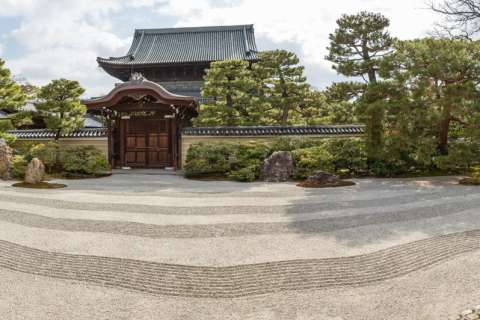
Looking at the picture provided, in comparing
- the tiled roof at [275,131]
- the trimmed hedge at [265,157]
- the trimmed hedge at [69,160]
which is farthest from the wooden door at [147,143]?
the trimmed hedge at [265,157]

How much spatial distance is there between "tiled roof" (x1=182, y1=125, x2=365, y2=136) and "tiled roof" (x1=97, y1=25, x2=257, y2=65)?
773 centimetres

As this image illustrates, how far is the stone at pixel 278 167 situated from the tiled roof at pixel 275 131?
336 cm

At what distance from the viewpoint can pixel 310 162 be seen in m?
11.4

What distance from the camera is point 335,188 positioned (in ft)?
30.5

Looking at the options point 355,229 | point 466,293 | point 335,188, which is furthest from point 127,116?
point 466,293

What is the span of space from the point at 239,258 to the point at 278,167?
7.20m

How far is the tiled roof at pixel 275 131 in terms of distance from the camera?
14.8 meters

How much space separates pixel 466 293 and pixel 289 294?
187cm

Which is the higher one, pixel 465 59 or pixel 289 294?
pixel 465 59

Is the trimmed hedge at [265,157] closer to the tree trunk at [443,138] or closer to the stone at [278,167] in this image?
the stone at [278,167]

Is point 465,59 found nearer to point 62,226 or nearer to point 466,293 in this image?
point 466,293

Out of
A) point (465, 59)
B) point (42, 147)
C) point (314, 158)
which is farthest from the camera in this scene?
point (42, 147)

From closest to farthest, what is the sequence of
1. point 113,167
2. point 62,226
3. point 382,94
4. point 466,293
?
point 466,293 → point 62,226 → point 382,94 → point 113,167

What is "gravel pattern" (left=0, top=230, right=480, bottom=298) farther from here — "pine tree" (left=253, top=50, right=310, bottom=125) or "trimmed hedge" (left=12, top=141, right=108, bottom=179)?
"pine tree" (left=253, top=50, right=310, bottom=125)
